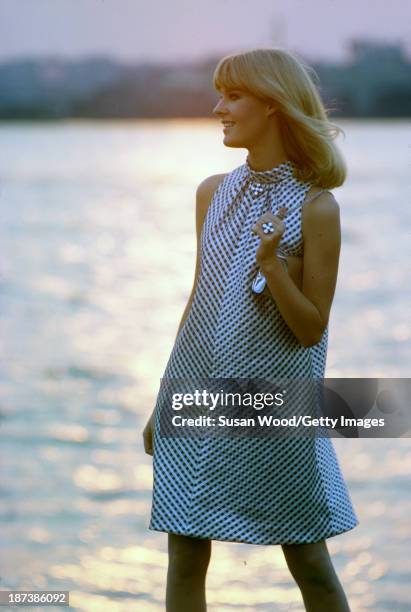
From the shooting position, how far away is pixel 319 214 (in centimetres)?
275

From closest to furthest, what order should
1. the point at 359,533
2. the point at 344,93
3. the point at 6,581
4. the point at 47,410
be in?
the point at 6,581, the point at 359,533, the point at 47,410, the point at 344,93

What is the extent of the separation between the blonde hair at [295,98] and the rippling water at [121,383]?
4.53ft

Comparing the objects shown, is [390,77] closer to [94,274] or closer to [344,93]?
[344,93]

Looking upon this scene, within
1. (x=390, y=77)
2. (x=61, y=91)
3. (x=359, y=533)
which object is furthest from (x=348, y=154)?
(x=359, y=533)

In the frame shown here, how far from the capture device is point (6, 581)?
3945 millimetres

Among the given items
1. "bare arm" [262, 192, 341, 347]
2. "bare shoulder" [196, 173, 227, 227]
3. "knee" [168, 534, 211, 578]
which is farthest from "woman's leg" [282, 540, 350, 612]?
"bare shoulder" [196, 173, 227, 227]

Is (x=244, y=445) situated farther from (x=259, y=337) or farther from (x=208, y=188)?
(x=208, y=188)

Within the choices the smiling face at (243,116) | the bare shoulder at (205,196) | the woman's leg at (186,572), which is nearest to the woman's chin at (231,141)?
the smiling face at (243,116)

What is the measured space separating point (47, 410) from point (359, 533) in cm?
216

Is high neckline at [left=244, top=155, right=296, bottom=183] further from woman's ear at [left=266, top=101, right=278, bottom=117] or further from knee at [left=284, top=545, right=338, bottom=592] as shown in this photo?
knee at [left=284, top=545, right=338, bottom=592]

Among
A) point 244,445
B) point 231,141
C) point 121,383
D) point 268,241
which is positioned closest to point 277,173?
point 231,141

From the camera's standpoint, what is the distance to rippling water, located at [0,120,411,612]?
402cm

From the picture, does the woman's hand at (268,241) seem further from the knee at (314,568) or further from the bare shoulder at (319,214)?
the knee at (314,568)

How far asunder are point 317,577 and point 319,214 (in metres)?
0.72
